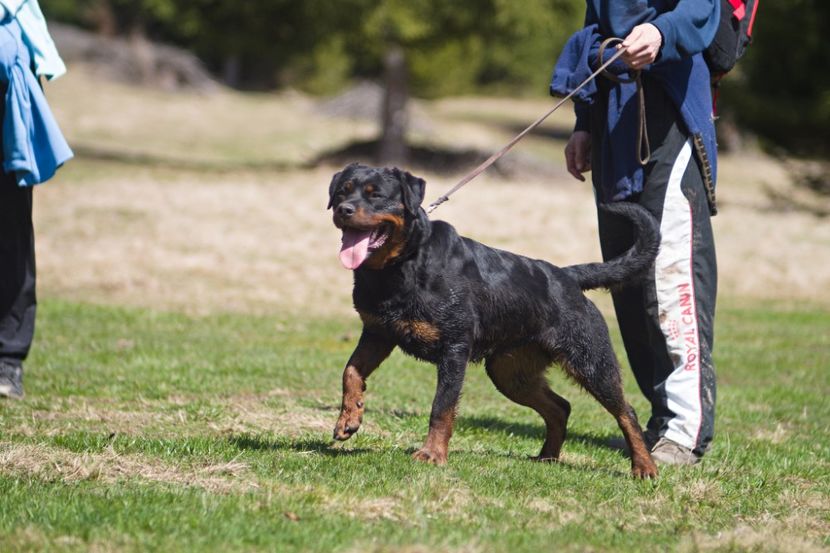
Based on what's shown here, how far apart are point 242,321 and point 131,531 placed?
7.34 m

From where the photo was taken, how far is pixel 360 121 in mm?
37531

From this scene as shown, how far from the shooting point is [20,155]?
648 cm

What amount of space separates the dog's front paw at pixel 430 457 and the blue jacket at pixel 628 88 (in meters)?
1.75

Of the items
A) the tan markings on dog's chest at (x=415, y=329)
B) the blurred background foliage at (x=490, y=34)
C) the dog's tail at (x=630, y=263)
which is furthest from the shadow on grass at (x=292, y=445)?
the blurred background foliage at (x=490, y=34)

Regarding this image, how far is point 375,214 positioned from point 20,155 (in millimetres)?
2678

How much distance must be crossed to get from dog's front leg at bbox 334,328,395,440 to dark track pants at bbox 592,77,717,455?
153 centimetres

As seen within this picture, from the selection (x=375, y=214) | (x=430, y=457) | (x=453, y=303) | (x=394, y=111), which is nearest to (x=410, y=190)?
(x=375, y=214)

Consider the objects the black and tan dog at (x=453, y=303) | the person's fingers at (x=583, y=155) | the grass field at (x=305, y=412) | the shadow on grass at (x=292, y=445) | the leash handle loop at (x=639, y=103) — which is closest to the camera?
the grass field at (x=305, y=412)

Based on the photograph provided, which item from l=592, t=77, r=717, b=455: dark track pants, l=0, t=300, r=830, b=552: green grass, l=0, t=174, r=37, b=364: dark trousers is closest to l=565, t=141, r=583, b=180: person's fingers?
l=592, t=77, r=717, b=455: dark track pants

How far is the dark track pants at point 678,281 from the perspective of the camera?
18.9 ft

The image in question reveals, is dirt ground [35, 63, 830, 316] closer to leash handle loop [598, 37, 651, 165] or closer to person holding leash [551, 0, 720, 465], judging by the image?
person holding leash [551, 0, 720, 465]

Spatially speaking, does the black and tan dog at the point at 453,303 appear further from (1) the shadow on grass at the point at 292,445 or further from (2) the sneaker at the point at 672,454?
(2) the sneaker at the point at 672,454

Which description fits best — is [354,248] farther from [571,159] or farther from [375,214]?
[571,159]

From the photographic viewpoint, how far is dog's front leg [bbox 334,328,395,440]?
5039 millimetres
